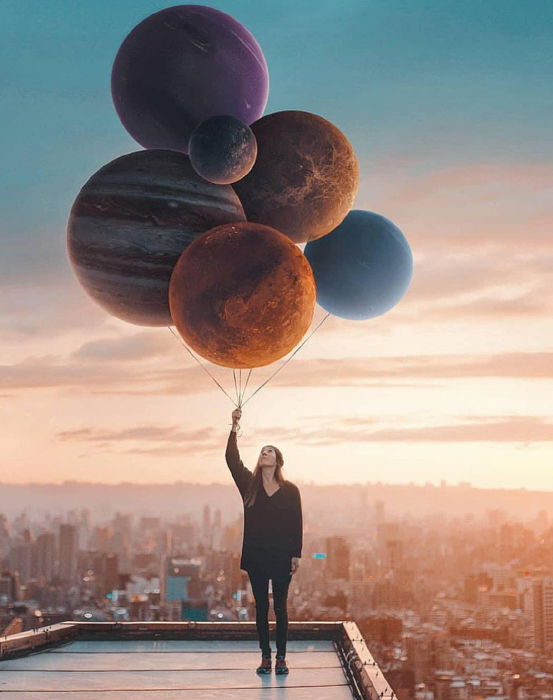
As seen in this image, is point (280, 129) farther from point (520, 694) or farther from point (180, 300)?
point (520, 694)

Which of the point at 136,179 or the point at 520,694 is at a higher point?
the point at 136,179

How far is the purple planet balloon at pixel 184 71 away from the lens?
11.9ft

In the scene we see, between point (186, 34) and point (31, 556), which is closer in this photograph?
point (186, 34)

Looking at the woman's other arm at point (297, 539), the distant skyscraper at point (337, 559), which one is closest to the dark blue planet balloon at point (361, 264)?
the woman's other arm at point (297, 539)

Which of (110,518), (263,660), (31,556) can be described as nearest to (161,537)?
(110,518)

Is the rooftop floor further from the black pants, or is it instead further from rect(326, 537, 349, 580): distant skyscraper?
rect(326, 537, 349, 580): distant skyscraper

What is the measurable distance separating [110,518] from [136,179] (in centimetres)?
A: 4521

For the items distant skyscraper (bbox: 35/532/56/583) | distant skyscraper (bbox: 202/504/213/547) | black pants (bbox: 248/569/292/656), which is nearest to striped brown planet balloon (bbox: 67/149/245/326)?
black pants (bbox: 248/569/292/656)

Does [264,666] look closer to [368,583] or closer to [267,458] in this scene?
[267,458]

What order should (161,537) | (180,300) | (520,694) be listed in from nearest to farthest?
(180,300), (520,694), (161,537)

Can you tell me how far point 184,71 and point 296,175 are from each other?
0.65m

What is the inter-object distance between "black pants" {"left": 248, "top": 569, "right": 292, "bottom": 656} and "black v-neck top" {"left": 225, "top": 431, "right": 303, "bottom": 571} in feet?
0.22

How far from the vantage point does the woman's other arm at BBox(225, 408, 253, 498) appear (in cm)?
440

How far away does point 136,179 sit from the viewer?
3.42 metres
